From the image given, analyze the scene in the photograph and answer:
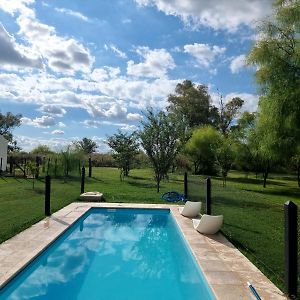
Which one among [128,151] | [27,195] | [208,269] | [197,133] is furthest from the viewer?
[197,133]

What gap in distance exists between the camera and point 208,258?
21.4 ft

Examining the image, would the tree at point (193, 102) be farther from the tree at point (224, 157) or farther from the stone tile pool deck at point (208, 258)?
the stone tile pool deck at point (208, 258)

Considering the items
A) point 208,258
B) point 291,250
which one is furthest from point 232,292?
point 208,258

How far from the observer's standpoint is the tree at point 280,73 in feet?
40.6

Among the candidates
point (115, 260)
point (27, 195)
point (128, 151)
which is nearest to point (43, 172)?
point (128, 151)

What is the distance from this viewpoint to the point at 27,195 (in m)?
14.4

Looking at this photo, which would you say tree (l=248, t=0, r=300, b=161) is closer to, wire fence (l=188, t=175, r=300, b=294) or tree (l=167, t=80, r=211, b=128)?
wire fence (l=188, t=175, r=300, b=294)

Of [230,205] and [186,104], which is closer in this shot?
[230,205]

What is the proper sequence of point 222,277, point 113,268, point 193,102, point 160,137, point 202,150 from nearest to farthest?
point 222,277, point 113,268, point 160,137, point 202,150, point 193,102

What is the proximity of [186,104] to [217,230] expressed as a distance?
4330cm

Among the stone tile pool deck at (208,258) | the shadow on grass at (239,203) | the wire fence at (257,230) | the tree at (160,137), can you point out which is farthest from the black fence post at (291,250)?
the tree at (160,137)

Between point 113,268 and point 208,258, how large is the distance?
167 centimetres

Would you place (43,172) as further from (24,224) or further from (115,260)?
(115,260)

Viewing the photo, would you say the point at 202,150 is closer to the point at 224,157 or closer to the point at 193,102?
the point at 224,157
